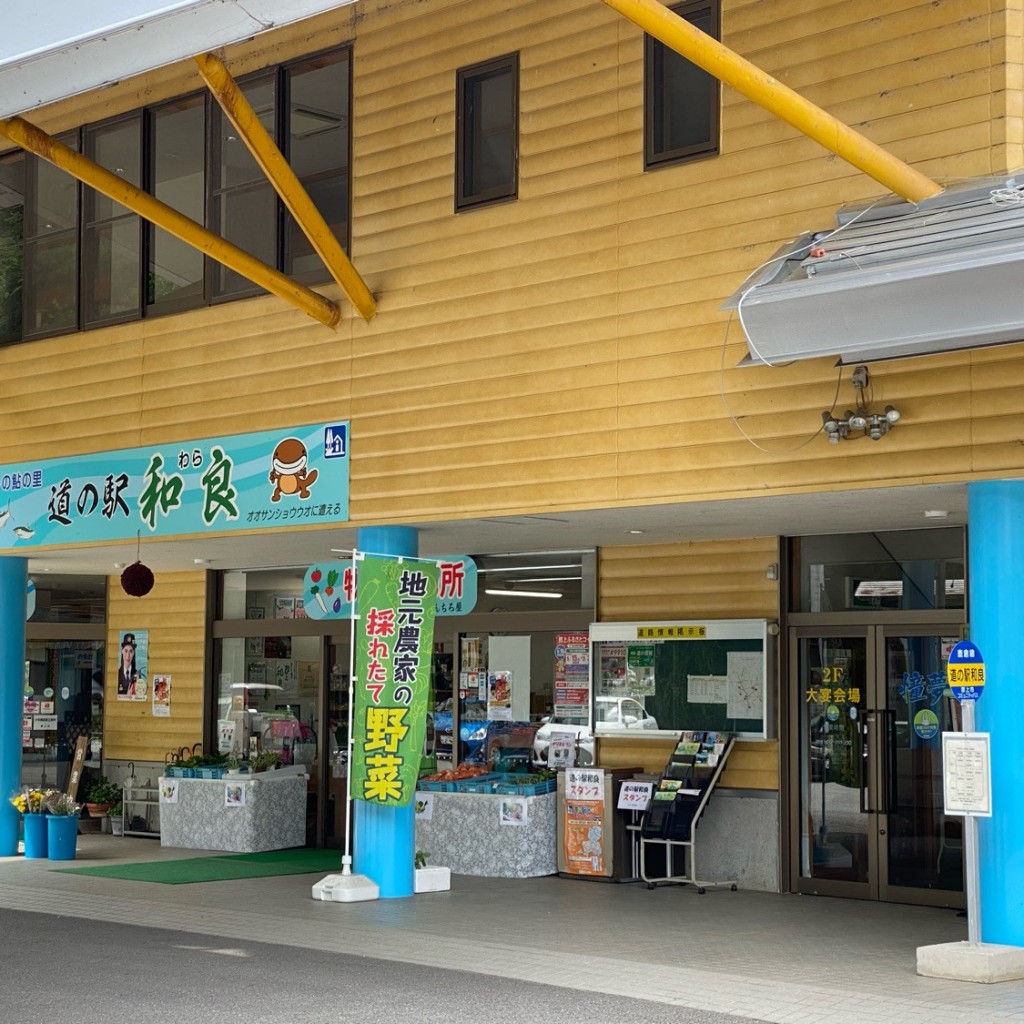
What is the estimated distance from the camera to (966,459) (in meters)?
8.49

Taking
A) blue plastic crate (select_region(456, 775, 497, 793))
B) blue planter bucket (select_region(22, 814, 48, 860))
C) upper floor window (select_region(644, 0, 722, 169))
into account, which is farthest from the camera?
blue planter bucket (select_region(22, 814, 48, 860))

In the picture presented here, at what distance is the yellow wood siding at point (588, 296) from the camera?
344 inches

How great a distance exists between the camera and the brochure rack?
11.8 m

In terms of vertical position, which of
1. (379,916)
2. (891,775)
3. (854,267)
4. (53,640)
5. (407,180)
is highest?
(407,180)

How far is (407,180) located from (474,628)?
4.41 m

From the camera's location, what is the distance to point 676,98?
10.2 metres

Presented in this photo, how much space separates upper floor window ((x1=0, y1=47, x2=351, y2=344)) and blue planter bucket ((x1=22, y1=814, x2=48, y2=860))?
14.7ft

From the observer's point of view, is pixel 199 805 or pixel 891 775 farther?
pixel 199 805

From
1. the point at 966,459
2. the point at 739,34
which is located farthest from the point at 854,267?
the point at 739,34

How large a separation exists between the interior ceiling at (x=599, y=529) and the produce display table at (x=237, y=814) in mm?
2186

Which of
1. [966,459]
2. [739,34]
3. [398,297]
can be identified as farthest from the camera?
[398,297]

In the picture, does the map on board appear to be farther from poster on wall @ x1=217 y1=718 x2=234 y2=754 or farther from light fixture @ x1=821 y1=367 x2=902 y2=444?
poster on wall @ x1=217 y1=718 x2=234 y2=754

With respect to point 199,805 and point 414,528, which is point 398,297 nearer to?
point 414,528

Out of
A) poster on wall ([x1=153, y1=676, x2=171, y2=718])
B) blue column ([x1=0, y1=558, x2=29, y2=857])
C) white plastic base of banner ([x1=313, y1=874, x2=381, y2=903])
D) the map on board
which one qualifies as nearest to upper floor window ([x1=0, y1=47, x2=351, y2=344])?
blue column ([x1=0, y1=558, x2=29, y2=857])
